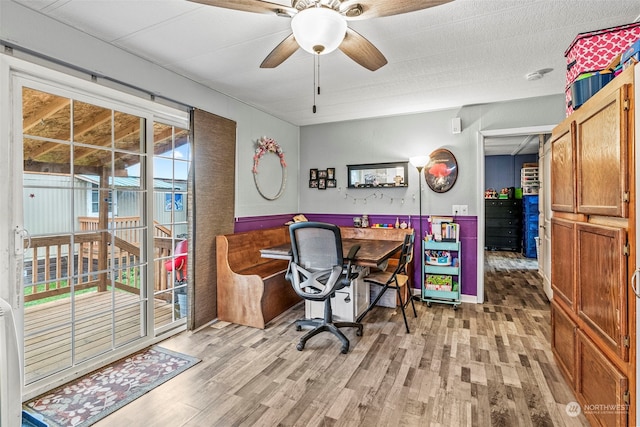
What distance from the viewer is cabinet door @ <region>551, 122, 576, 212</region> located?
196 cm

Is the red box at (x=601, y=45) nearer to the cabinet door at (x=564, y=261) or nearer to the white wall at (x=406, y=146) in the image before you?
the cabinet door at (x=564, y=261)

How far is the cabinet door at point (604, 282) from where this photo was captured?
1392 millimetres

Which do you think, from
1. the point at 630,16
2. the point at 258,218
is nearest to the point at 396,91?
the point at 630,16

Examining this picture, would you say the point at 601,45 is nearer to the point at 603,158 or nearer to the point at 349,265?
the point at 603,158

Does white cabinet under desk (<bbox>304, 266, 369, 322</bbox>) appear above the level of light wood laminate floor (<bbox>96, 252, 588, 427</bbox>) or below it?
above

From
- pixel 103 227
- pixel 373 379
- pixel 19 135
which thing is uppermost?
pixel 19 135

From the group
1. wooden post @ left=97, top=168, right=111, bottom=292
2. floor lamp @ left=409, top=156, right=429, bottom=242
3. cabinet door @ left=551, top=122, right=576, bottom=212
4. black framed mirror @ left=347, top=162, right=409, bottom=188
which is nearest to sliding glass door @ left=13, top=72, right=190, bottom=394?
wooden post @ left=97, top=168, right=111, bottom=292

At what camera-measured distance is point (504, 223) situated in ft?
24.8

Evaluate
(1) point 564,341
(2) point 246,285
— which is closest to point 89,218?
(2) point 246,285

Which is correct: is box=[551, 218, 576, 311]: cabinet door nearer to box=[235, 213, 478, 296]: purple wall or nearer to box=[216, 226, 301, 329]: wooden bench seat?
box=[235, 213, 478, 296]: purple wall

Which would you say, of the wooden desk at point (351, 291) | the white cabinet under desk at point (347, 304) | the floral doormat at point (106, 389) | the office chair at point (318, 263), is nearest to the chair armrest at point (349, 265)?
the office chair at point (318, 263)

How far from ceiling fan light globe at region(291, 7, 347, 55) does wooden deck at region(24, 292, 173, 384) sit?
251 cm

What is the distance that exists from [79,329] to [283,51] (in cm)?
292

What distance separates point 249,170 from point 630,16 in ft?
11.7
